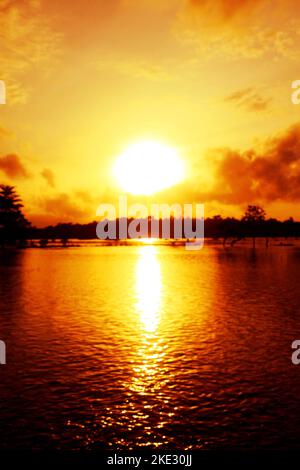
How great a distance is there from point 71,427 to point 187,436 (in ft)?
11.1

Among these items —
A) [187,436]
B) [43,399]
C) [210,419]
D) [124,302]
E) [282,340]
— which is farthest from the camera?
[124,302]

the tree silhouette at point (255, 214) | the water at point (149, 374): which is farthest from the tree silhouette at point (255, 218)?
the water at point (149, 374)

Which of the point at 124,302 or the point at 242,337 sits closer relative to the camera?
the point at 242,337

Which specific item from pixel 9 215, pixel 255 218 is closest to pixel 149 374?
pixel 9 215

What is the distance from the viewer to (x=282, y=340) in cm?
2328

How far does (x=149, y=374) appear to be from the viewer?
17.7m

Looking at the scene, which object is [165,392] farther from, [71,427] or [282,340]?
[282,340]

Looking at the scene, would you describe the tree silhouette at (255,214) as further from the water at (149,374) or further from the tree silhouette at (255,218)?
the water at (149,374)

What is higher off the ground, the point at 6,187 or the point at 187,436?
the point at 6,187

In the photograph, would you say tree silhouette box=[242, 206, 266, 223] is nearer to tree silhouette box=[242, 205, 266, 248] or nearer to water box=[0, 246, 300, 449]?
tree silhouette box=[242, 205, 266, 248]

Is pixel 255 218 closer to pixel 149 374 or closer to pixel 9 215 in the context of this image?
pixel 9 215
